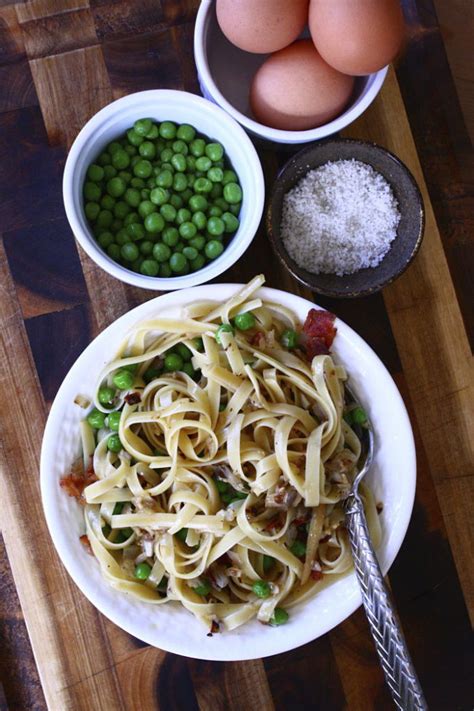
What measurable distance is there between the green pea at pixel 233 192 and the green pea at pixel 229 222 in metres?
0.04

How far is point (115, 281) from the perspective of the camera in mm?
1762

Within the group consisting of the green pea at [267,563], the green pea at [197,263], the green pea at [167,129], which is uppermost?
the green pea at [167,129]

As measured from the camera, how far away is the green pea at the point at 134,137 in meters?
1.67

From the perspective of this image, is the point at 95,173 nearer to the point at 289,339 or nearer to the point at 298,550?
the point at 289,339

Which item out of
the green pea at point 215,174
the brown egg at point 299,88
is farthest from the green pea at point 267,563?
the brown egg at point 299,88

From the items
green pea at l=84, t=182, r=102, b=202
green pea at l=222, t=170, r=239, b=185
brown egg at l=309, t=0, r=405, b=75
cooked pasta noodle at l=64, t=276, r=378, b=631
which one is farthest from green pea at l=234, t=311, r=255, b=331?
brown egg at l=309, t=0, r=405, b=75

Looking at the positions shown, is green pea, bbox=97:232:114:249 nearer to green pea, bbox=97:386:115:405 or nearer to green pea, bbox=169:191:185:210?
green pea, bbox=169:191:185:210

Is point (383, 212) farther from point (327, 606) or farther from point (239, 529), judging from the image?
point (327, 606)

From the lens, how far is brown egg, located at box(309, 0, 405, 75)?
4.69 feet

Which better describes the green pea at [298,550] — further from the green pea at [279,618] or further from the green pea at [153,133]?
the green pea at [153,133]

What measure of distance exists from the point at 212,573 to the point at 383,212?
36.5 inches

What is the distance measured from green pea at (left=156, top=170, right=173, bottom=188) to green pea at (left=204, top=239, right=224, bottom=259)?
17 cm

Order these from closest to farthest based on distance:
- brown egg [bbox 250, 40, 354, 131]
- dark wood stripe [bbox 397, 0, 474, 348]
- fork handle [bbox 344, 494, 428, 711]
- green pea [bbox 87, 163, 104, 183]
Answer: fork handle [bbox 344, 494, 428, 711] < brown egg [bbox 250, 40, 354, 131] < green pea [bbox 87, 163, 104, 183] < dark wood stripe [bbox 397, 0, 474, 348]

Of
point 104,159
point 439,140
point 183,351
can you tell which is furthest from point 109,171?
point 439,140
